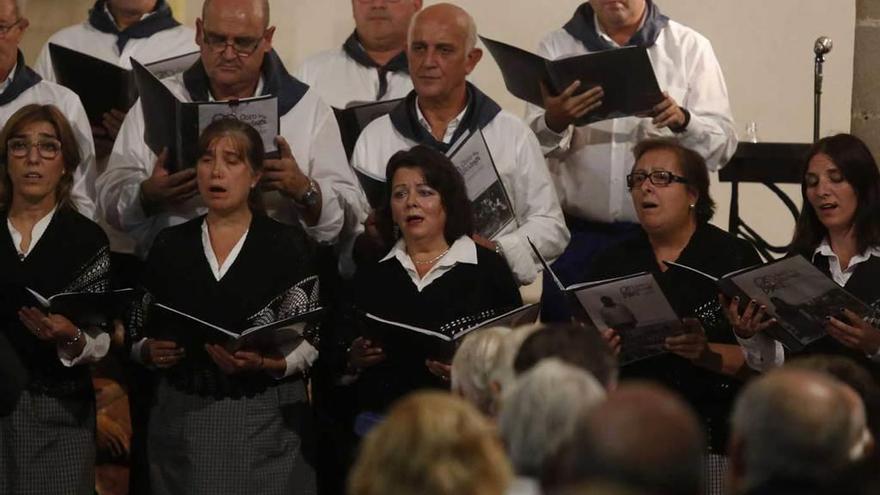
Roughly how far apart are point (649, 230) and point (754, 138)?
2320 millimetres

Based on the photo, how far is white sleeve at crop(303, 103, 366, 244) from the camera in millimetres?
5590

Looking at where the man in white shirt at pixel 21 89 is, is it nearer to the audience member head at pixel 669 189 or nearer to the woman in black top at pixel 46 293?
the woman in black top at pixel 46 293

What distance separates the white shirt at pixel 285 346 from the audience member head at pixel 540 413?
6.38 ft

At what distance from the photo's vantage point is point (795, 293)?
4.98 meters

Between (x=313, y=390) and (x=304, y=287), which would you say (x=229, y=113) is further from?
(x=313, y=390)

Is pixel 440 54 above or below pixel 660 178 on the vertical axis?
above

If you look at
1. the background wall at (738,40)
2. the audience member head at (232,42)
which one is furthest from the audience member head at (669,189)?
the background wall at (738,40)

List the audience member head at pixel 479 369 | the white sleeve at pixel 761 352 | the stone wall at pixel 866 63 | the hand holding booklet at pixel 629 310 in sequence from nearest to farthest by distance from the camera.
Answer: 1. the audience member head at pixel 479 369
2. the hand holding booklet at pixel 629 310
3. the white sleeve at pixel 761 352
4. the stone wall at pixel 866 63

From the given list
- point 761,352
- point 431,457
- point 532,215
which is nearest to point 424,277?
point 532,215

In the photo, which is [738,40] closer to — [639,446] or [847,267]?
[847,267]

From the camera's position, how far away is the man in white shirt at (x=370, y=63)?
20.6ft

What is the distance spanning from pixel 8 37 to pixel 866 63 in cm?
400

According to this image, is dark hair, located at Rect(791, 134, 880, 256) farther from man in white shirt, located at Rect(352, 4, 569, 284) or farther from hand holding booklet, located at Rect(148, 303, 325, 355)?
hand holding booklet, located at Rect(148, 303, 325, 355)

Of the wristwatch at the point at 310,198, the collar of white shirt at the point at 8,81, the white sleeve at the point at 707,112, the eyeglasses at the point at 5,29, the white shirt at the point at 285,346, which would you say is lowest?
the white shirt at the point at 285,346
